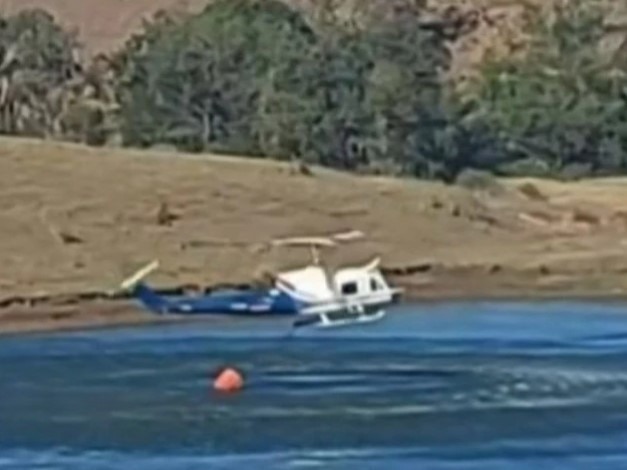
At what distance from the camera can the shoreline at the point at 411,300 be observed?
4947 cm

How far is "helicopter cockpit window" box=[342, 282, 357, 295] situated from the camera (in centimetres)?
4634

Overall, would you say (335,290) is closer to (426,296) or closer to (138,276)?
(138,276)

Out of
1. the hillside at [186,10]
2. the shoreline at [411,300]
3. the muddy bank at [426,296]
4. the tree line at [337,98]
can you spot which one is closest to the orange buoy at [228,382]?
the shoreline at [411,300]

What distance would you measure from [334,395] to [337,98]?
5013cm

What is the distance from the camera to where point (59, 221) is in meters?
61.4

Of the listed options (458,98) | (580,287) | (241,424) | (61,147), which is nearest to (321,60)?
(458,98)

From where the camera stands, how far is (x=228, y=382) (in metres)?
37.5

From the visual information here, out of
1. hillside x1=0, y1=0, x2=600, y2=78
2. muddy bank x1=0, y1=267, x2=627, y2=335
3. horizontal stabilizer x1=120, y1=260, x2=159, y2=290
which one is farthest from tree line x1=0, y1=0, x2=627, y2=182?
hillside x1=0, y1=0, x2=600, y2=78

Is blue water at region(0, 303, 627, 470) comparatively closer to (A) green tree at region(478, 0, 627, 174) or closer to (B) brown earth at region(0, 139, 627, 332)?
(B) brown earth at region(0, 139, 627, 332)

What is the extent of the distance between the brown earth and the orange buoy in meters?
11.5

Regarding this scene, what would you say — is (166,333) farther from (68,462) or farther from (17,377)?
(68,462)

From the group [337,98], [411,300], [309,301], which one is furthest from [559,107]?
[309,301]

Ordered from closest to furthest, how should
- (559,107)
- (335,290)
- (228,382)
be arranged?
(228,382)
(335,290)
(559,107)

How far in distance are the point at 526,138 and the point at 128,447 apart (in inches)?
2229
